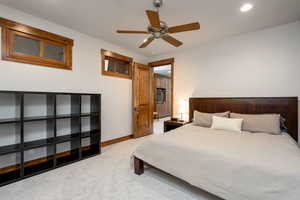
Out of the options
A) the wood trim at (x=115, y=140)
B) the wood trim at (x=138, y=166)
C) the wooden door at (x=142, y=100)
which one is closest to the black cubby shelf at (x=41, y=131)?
the wood trim at (x=115, y=140)

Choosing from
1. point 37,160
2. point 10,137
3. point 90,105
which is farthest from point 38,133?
point 90,105

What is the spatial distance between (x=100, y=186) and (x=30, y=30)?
9.51 feet

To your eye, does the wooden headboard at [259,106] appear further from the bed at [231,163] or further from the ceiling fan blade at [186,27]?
the ceiling fan blade at [186,27]

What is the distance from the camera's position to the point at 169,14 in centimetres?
240

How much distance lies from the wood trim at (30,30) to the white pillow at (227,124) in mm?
3488

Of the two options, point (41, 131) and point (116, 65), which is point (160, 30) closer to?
point (116, 65)

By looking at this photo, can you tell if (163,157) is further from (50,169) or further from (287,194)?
(50,169)

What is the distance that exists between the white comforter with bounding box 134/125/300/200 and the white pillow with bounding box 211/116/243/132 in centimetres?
50

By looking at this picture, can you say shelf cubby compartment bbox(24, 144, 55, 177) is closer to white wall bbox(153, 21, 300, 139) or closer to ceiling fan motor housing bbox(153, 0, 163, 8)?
ceiling fan motor housing bbox(153, 0, 163, 8)

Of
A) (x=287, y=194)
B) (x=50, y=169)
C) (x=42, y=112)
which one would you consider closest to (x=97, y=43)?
(x=42, y=112)

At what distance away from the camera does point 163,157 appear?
1.95m

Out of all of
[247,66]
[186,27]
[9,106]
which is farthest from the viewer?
[247,66]

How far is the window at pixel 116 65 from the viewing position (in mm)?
3632

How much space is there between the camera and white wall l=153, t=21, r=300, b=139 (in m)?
2.70
